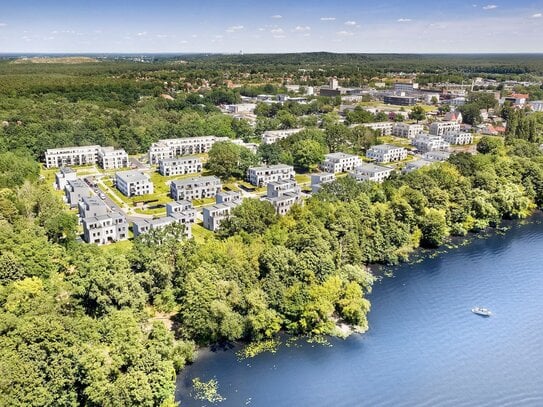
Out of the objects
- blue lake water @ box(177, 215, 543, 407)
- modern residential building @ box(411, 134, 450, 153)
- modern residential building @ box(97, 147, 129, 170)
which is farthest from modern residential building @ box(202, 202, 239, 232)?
modern residential building @ box(411, 134, 450, 153)

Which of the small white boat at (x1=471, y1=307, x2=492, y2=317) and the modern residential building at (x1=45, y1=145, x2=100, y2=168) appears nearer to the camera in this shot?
the small white boat at (x1=471, y1=307, x2=492, y2=317)

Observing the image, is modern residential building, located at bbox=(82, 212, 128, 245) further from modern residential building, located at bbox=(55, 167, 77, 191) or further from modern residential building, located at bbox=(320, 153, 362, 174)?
modern residential building, located at bbox=(320, 153, 362, 174)

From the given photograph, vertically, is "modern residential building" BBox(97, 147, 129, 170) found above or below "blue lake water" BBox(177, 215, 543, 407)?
above

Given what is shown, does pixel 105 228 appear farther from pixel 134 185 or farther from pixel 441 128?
pixel 441 128

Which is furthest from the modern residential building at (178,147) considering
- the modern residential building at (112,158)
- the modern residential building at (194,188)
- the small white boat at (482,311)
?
the small white boat at (482,311)

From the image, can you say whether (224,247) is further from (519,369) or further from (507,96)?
(507,96)

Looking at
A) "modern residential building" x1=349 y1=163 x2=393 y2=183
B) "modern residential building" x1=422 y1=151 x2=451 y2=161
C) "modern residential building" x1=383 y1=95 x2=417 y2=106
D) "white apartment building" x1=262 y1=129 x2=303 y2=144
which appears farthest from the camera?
"modern residential building" x1=383 y1=95 x2=417 y2=106

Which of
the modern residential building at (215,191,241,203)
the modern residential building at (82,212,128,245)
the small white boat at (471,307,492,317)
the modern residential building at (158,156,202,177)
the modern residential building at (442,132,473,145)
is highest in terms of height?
the modern residential building at (442,132,473,145)

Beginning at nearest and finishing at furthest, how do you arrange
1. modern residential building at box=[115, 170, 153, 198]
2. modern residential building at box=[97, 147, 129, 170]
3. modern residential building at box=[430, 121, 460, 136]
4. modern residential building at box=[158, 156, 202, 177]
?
1. modern residential building at box=[115, 170, 153, 198]
2. modern residential building at box=[158, 156, 202, 177]
3. modern residential building at box=[97, 147, 129, 170]
4. modern residential building at box=[430, 121, 460, 136]
